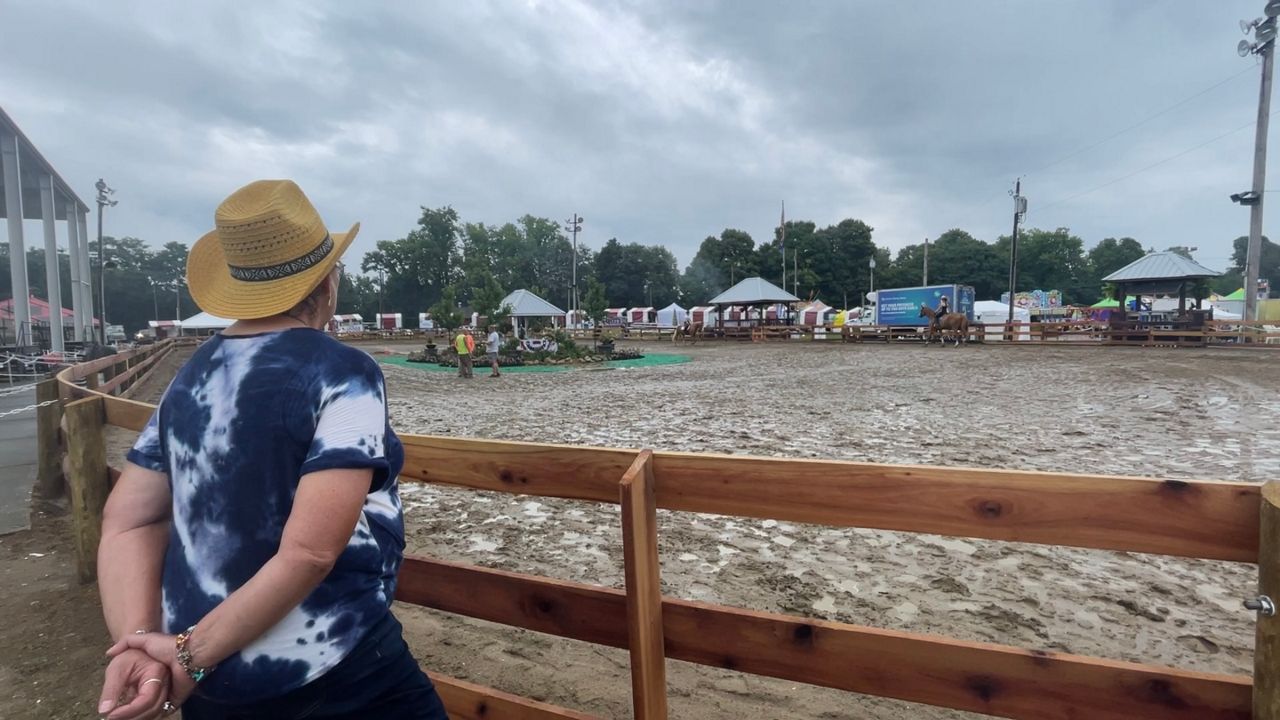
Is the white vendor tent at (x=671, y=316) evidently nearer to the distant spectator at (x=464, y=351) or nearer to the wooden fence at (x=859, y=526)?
the distant spectator at (x=464, y=351)

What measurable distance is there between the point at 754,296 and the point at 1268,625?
3736 centimetres

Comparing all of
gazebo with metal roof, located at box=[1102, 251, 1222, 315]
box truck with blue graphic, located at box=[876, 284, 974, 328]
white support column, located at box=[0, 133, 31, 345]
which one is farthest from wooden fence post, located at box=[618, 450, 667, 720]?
box truck with blue graphic, located at box=[876, 284, 974, 328]

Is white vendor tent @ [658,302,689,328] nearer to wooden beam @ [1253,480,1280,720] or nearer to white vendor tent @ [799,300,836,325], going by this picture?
white vendor tent @ [799,300,836,325]

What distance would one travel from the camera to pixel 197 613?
1.19 meters

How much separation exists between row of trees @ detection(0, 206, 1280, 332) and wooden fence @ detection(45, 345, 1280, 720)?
240 feet

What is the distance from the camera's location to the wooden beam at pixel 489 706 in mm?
1876

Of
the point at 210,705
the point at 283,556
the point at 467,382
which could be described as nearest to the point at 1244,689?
the point at 283,556

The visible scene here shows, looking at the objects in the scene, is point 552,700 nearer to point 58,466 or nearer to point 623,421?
point 58,466

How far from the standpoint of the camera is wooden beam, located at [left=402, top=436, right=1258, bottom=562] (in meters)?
1.33

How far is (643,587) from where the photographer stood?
1.69m

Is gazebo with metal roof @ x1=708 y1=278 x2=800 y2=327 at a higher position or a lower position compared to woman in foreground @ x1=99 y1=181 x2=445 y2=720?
higher

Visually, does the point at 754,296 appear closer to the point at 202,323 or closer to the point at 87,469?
the point at 87,469

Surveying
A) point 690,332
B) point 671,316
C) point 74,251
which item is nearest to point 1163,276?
point 690,332

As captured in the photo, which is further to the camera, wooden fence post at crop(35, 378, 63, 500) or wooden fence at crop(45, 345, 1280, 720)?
wooden fence post at crop(35, 378, 63, 500)
